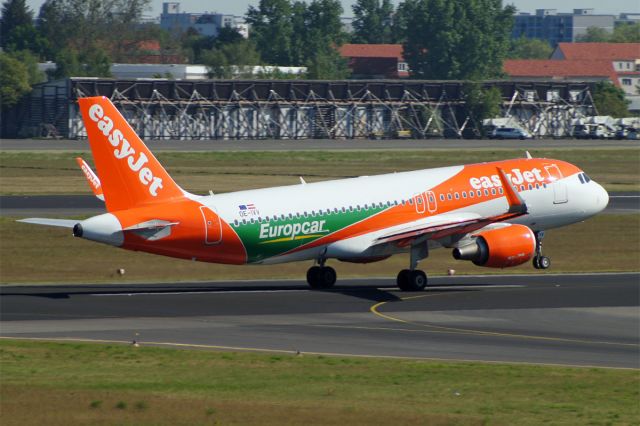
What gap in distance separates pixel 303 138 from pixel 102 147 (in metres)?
133

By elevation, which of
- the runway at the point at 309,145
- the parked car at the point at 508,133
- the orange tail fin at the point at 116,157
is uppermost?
the orange tail fin at the point at 116,157

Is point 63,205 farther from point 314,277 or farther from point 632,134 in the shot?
point 632,134

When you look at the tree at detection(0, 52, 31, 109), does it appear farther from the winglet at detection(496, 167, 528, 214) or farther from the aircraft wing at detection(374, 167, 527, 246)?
the winglet at detection(496, 167, 528, 214)

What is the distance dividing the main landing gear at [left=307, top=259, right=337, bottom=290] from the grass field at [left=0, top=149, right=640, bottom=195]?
3703 centimetres

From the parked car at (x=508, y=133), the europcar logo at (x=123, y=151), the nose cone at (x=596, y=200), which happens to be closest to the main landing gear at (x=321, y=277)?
the europcar logo at (x=123, y=151)

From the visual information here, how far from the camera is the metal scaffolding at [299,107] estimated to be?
16925cm

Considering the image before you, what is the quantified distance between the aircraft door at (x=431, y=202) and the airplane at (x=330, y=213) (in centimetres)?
5

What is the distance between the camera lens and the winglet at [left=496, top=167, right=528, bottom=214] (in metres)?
50.4

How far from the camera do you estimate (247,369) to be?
111ft

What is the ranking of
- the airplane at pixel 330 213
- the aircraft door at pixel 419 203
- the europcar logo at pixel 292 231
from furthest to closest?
the aircraft door at pixel 419 203 → the europcar logo at pixel 292 231 → the airplane at pixel 330 213

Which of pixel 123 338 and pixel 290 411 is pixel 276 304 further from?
pixel 290 411

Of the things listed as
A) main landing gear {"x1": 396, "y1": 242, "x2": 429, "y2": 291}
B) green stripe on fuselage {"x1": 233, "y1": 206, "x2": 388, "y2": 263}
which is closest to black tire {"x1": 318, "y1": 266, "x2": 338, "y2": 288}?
green stripe on fuselage {"x1": 233, "y1": 206, "x2": 388, "y2": 263}

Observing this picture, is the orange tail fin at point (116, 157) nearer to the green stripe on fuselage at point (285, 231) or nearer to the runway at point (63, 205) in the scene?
the green stripe on fuselage at point (285, 231)

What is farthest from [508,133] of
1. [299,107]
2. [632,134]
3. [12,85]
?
[12,85]
